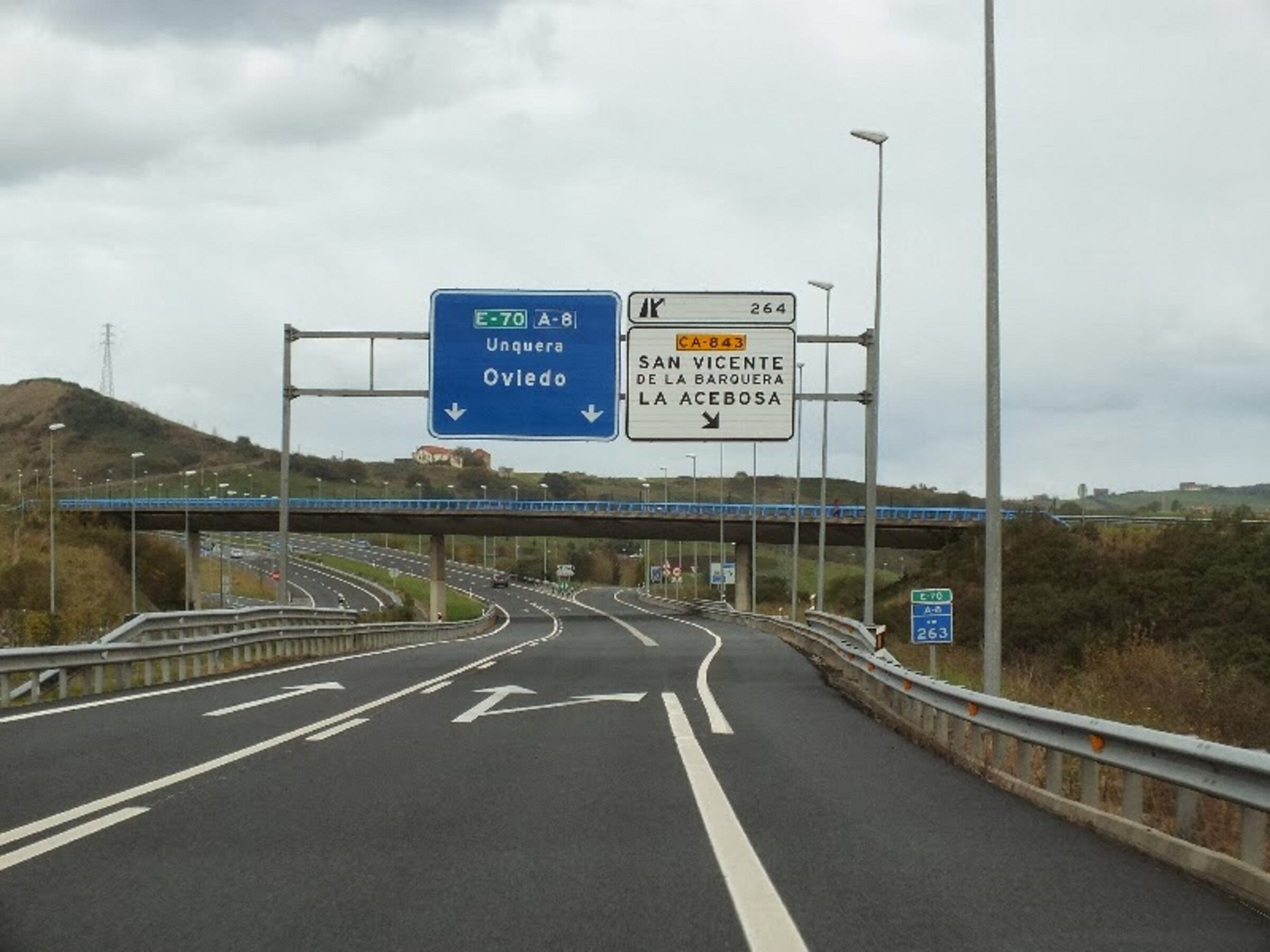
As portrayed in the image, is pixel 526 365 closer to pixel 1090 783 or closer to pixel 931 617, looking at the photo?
pixel 931 617

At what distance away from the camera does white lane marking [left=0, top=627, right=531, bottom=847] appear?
8.85 meters

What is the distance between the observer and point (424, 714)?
1736 centimetres

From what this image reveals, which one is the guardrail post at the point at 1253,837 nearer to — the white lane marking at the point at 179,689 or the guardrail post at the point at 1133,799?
the guardrail post at the point at 1133,799

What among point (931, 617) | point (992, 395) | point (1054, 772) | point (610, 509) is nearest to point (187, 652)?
point (931, 617)

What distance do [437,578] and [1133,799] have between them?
86268mm

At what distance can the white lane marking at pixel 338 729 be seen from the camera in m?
14.4

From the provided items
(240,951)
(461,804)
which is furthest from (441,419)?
(240,951)

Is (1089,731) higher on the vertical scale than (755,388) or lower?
lower

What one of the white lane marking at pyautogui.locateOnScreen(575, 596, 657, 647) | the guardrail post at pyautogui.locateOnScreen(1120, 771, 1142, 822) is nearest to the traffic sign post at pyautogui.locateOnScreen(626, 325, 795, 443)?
the white lane marking at pyautogui.locateOnScreen(575, 596, 657, 647)

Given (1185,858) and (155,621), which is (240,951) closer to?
(1185,858)

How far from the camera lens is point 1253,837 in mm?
7543

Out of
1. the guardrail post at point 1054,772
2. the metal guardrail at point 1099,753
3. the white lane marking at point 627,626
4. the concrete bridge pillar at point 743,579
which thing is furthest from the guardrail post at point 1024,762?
the concrete bridge pillar at point 743,579

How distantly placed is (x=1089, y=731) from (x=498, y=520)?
75.2 metres

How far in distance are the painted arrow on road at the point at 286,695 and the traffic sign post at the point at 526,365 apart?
746 centimetres
